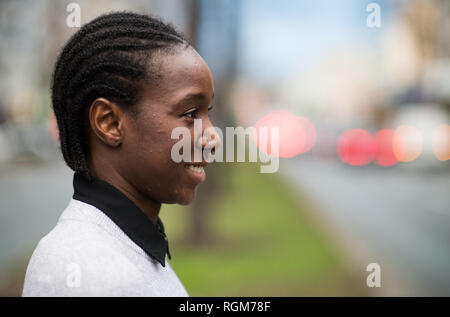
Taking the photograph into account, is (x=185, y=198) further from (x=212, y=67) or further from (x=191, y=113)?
(x=212, y=67)

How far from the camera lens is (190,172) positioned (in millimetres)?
1614

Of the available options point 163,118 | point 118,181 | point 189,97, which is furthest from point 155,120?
point 118,181

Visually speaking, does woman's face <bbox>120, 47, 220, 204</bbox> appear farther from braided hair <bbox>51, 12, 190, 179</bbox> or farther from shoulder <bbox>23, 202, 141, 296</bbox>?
shoulder <bbox>23, 202, 141, 296</bbox>

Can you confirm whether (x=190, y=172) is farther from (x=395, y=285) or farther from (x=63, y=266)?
(x=395, y=285)

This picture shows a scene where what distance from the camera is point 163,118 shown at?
1.51 meters

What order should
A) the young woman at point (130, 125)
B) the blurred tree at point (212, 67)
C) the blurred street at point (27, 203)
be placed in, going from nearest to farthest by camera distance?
the young woman at point (130, 125) < the blurred tree at point (212, 67) < the blurred street at point (27, 203)

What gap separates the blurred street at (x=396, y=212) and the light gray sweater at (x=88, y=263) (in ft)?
15.9

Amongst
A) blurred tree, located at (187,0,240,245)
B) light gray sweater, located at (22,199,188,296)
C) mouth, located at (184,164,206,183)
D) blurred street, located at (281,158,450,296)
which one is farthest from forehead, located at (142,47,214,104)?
blurred tree, located at (187,0,240,245)

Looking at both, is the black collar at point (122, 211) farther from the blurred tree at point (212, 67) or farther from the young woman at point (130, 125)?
the blurred tree at point (212, 67)

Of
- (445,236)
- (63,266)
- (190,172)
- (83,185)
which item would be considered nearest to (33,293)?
(63,266)

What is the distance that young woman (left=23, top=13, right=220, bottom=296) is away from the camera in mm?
1477

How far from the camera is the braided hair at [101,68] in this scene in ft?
4.87

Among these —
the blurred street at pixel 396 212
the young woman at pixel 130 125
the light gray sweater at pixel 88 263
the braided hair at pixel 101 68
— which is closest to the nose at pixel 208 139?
the young woman at pixel 130 125

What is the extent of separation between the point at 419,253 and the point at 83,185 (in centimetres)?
675
